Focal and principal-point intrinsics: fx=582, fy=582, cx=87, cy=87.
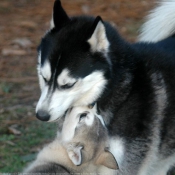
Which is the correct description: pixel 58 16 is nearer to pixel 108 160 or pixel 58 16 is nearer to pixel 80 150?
pixel 80 150

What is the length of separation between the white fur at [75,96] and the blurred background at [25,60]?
1195mm

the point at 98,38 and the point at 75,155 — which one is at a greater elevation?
the point at 98,38

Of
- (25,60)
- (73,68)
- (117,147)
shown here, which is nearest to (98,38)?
(73,68)

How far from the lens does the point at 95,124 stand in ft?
15.4

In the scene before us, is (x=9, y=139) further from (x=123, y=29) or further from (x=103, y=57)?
(x=123, y=29)

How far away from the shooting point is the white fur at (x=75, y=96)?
4605 millimetres

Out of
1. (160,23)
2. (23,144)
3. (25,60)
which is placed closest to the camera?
(160,23)

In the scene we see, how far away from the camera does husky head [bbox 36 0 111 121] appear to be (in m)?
4.62

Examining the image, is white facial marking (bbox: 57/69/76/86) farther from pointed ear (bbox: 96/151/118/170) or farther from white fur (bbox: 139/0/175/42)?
white fur (bbox: 139/0/175/42)

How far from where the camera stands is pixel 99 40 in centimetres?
473

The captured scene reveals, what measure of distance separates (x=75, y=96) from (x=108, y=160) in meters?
0.61

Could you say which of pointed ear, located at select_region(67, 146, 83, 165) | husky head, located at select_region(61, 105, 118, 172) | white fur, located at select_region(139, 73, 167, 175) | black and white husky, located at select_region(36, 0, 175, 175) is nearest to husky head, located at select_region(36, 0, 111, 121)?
black and white husky, located at select_region(36, 0, 175, 175)

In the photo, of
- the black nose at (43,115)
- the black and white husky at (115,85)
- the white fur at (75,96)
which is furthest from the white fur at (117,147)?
the black nose at (43,115)

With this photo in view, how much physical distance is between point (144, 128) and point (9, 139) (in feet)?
6.23
